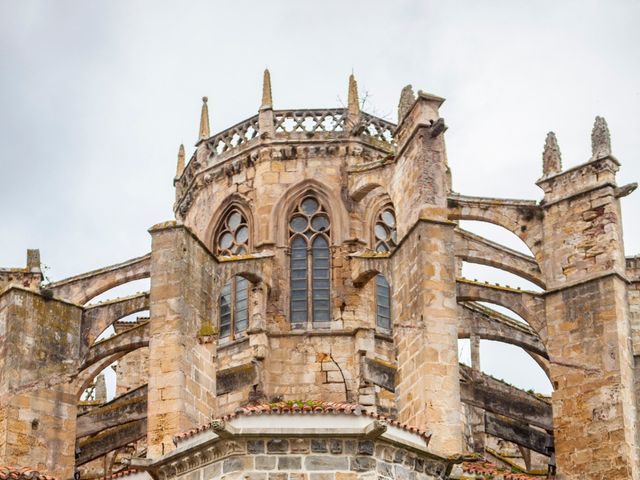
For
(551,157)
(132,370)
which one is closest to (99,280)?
(132,370)

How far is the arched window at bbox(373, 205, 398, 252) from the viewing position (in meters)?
34.0

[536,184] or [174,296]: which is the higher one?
[536,184]

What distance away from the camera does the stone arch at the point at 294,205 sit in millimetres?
33781

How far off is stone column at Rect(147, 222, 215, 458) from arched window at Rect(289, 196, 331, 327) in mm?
4767

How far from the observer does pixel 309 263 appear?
33.7 meters

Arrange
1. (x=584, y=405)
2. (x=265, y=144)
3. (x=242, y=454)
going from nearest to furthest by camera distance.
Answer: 1. (x=242, y=454)
2. (x=584, y=405)
3. (x=265, y=144)

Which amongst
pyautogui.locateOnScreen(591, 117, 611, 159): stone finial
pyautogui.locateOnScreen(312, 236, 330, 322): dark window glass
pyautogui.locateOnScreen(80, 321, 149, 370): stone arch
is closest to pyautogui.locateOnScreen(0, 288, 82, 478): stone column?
pyautogui.locateOnScreen(80, 321, 149, 370): stone arch

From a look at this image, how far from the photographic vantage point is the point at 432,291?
27.5m

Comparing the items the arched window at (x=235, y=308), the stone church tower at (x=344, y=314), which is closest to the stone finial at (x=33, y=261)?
the stone church tower at (x=344, y=314)

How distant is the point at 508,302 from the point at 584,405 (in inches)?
105

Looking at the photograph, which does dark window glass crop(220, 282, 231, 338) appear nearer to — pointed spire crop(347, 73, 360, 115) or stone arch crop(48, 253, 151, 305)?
stone arch crop(48, 253, 151, 305)

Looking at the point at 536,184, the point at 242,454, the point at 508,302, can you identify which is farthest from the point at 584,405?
the point at 242,454

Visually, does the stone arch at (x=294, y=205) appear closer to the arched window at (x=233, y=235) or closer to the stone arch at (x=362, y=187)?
the stone arch at (x=362, y=187)

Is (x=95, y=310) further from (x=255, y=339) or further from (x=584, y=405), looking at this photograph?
(x=584, y=405)
